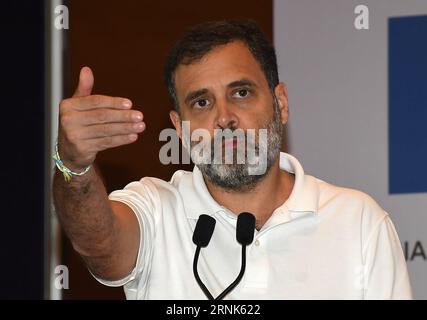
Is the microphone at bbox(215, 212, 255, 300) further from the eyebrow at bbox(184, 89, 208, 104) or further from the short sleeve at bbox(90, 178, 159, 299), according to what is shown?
the eyebrow at bbox(184, 89, 208, 104)

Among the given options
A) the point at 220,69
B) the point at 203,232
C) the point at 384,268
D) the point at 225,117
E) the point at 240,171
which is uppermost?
the point at 220,69

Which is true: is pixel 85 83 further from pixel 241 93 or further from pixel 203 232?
pixel 241 93

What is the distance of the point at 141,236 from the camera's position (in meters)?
2.41

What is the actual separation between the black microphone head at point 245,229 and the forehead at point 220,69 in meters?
0.51

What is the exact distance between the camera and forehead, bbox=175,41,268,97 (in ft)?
8.41

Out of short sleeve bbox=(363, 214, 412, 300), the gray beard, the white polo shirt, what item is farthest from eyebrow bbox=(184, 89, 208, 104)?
short sleeve bbox=(363, 214, 412, 300)

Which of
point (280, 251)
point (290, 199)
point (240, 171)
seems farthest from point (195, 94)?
point (280, 251)

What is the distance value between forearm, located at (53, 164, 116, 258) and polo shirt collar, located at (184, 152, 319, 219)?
1.13 ft

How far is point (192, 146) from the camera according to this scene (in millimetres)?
2562

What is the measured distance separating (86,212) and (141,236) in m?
0.27

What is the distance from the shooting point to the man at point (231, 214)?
2.30m
